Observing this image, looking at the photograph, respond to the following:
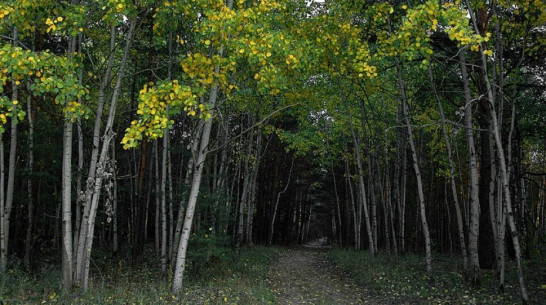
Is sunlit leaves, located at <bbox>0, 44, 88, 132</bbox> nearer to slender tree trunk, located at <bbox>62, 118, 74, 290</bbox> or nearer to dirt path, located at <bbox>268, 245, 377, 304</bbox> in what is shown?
slender tree trunk, located at <bbox>62, 118, 74, 290</bbox>

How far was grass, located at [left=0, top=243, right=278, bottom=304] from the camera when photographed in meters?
7.18

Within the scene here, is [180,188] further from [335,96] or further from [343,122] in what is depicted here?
[343,122]

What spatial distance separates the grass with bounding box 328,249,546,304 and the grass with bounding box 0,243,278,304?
3.37 metres

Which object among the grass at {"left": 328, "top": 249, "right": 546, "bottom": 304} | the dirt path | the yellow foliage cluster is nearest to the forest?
the yellow foliage cluster

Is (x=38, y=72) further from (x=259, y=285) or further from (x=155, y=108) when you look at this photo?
(x=259, y=285)

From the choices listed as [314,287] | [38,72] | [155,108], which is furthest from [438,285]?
[38,72]

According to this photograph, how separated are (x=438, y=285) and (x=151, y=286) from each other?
25.0 ft

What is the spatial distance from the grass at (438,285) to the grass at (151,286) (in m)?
3.37

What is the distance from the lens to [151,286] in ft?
28.1

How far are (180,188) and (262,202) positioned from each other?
22.1 metres

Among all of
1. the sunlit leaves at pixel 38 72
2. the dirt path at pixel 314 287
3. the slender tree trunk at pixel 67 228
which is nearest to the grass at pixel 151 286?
the slender tree trunk at pixel 67 228

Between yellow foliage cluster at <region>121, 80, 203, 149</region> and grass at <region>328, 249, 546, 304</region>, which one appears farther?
grass at <region>328, 249, 546, 304</region>

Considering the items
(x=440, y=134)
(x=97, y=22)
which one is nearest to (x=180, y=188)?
(x=97, y=22)

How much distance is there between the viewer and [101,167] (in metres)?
7.50
